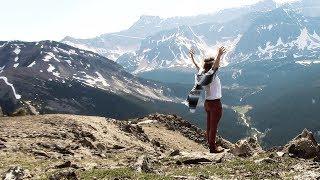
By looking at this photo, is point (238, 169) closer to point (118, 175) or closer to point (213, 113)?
point (213, 113)

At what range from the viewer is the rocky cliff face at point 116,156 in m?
16.8

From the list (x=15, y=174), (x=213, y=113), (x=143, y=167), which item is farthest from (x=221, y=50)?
(x=15, y=174)

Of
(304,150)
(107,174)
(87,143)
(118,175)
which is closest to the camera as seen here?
(118,175)

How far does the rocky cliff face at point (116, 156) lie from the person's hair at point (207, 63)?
12.9 feet

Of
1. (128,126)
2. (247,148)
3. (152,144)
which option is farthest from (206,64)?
(128,126)

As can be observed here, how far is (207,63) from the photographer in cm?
1892

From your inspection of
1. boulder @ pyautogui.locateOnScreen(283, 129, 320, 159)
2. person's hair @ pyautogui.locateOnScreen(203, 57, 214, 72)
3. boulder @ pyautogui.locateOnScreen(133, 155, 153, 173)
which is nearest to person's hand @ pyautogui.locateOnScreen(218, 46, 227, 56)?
person's hair @ pyautogui.locateOnScreen(203, 57, 214, 72)

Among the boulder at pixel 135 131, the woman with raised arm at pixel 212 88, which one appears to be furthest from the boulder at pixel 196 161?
the boulder at pixel 135 131

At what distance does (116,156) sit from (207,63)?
956 centimetres

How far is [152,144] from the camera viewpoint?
134ft

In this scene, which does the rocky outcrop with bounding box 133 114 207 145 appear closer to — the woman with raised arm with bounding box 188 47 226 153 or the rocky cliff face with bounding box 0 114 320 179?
the rocky cliff face with bounding box 0 114 320 179

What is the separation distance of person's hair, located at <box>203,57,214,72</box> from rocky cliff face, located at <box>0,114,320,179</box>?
12.9ft

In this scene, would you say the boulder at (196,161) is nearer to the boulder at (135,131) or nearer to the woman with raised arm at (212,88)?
the woman with raised arm at (212,88)

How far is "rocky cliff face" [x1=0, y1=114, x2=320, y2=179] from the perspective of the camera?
1677 centimetres
